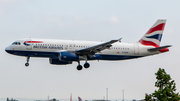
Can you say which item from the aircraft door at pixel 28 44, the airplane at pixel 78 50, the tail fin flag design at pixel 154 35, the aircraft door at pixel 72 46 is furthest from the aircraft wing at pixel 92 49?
the tail fin flag design at pixel 154 35

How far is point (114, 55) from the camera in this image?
209 feet

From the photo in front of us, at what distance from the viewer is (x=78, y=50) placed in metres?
59.5

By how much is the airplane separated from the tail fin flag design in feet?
0.66

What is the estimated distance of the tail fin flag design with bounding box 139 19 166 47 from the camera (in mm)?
68062

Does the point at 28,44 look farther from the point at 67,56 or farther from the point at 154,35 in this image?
the point at 154,35

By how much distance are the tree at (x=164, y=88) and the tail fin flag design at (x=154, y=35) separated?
1045 centimetres

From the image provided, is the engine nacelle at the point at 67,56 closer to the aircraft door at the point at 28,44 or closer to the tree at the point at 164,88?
the aircraft door at the point at 28,44

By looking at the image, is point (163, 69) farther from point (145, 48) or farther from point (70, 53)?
point (70, 53)

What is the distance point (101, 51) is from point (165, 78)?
38.9 feet

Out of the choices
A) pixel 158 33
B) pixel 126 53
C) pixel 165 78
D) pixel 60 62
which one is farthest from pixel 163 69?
pixel 60 62

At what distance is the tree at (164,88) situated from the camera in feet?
182

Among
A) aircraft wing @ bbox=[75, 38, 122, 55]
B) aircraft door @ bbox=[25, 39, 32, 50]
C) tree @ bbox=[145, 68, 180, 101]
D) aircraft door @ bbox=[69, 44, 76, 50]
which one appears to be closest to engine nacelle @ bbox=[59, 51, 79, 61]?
aircraft wing @ bbox=[75, 38, 122, 55]

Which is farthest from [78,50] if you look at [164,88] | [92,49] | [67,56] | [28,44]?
[164,88]

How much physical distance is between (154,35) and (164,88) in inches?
613
